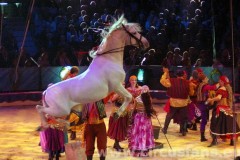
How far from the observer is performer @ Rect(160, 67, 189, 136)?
403 inches

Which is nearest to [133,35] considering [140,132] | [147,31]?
[140,132]

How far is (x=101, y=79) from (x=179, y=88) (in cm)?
603

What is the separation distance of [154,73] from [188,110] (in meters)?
4.18

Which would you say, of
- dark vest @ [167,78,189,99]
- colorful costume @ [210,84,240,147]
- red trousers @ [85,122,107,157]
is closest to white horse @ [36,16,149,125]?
red trousers @ [85,122,107,157]

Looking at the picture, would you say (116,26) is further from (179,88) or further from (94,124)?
(179,88)

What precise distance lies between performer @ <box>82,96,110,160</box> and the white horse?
250 centimetres

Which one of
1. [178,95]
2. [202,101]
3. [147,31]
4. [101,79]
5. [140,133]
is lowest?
[140,133]

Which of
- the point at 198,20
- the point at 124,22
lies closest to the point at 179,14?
the point at 198,20

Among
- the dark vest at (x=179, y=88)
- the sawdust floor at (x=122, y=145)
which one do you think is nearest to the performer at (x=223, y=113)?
the sawdust floor at (x=122, y=145)

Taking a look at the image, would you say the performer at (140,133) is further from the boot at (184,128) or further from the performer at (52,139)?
the boot at (184,128)

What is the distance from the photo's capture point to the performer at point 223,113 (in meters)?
9.07

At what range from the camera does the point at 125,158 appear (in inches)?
342

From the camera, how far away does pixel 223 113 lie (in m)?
9.39

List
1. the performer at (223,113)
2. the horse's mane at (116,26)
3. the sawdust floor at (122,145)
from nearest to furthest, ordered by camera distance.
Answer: the horse's mane at (116,26), the sawdust floor at (122,145), the performer at (223,113)
